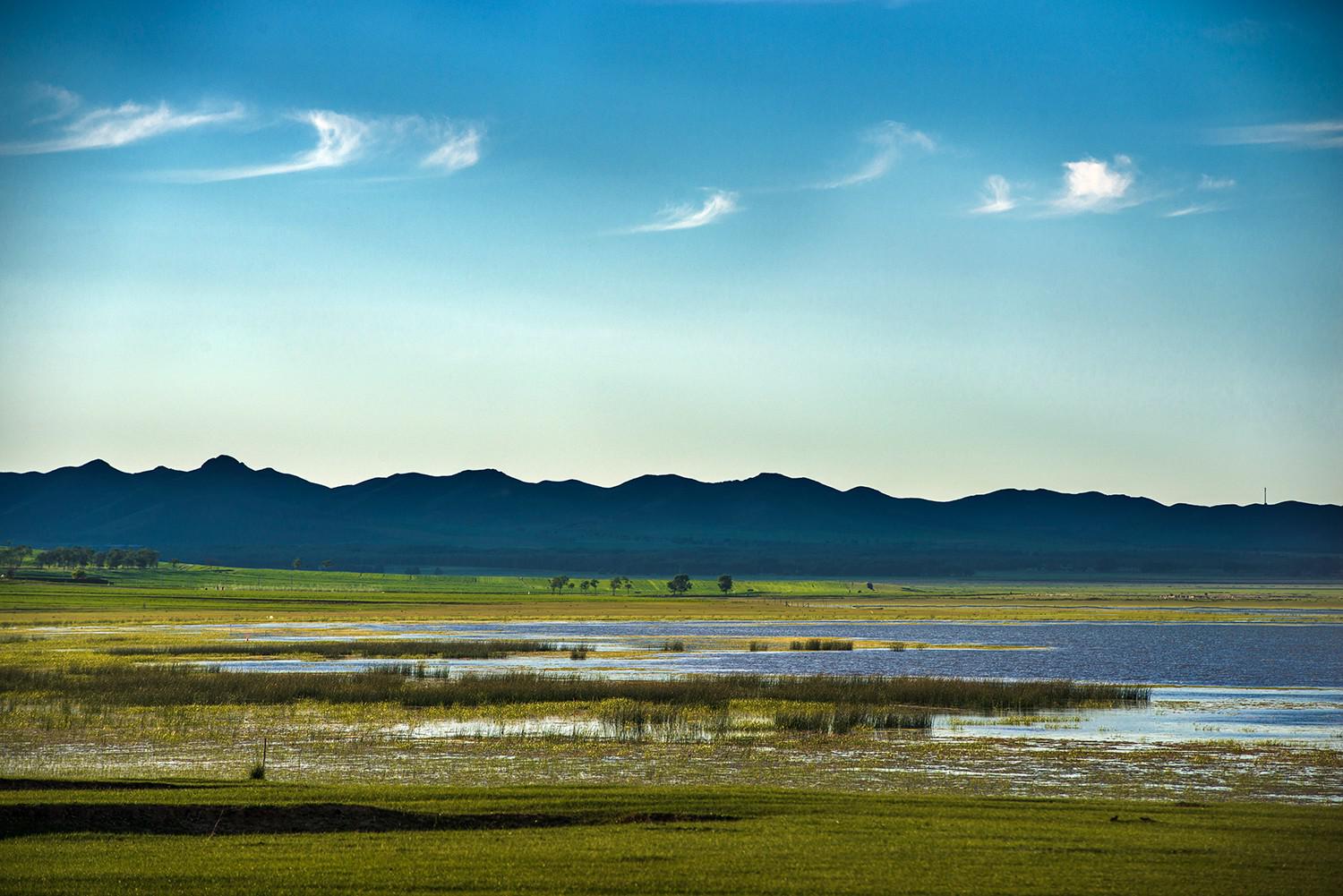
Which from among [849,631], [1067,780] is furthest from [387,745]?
[849,631]

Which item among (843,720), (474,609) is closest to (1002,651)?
(843,720)

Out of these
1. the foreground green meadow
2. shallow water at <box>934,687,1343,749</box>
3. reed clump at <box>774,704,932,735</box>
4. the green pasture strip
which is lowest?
the green pasture strip

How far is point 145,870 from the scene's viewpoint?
19.9m

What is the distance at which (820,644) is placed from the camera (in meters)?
91.5

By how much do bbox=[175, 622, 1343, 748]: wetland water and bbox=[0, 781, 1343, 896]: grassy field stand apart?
16.5 metres

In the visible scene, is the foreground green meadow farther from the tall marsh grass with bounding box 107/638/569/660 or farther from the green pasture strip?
the green pasture strip

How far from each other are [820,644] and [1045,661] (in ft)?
57.9

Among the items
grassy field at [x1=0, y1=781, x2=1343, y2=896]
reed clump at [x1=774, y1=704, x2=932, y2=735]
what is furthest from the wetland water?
grassy field at [x1=0, y1=781, x2=1343, y2=896]

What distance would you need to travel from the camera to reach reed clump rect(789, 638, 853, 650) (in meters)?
89.6

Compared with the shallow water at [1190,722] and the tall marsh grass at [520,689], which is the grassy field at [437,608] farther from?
the shallow water at [1190,722]

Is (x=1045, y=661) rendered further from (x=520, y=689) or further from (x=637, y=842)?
(x=637, y=842)

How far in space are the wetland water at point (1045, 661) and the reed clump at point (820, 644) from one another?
1.44 m

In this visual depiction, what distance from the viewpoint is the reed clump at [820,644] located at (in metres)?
89.6

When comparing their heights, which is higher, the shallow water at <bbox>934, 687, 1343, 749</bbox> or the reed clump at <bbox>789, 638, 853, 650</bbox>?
the shallow water at <bbox>934, 687, 1343, 749</bbox>
